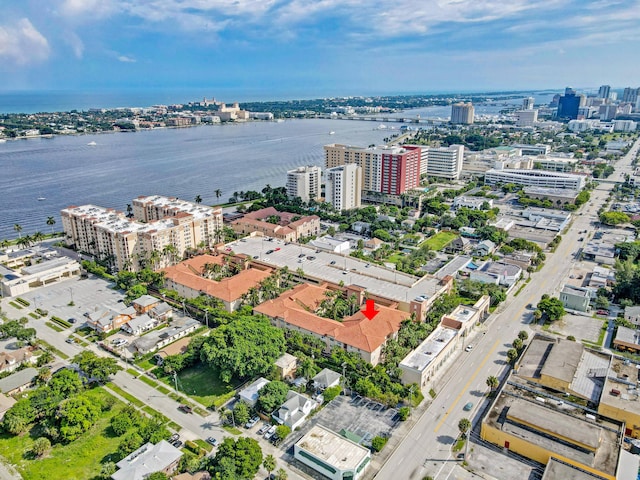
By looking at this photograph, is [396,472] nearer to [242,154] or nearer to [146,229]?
[146,229]

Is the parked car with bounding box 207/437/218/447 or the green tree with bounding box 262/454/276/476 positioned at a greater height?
the green tree with bounding box 262/454/276/476

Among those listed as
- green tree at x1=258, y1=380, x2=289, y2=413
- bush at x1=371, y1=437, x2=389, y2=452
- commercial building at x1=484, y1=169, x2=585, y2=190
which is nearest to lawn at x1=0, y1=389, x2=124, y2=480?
green tree at x1=258, y1=380, x2=289, y2=413

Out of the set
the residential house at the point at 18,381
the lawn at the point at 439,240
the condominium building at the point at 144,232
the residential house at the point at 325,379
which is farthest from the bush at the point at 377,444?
the lawn at the point at 439,240

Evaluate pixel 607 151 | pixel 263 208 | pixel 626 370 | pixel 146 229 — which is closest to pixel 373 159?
pixel 263 208

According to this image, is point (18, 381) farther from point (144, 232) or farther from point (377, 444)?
point (377, 444)

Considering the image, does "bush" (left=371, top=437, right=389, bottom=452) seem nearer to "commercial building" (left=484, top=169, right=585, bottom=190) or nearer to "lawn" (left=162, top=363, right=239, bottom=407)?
"lawn" (left=162, top=363, right=239, bottom=407)
